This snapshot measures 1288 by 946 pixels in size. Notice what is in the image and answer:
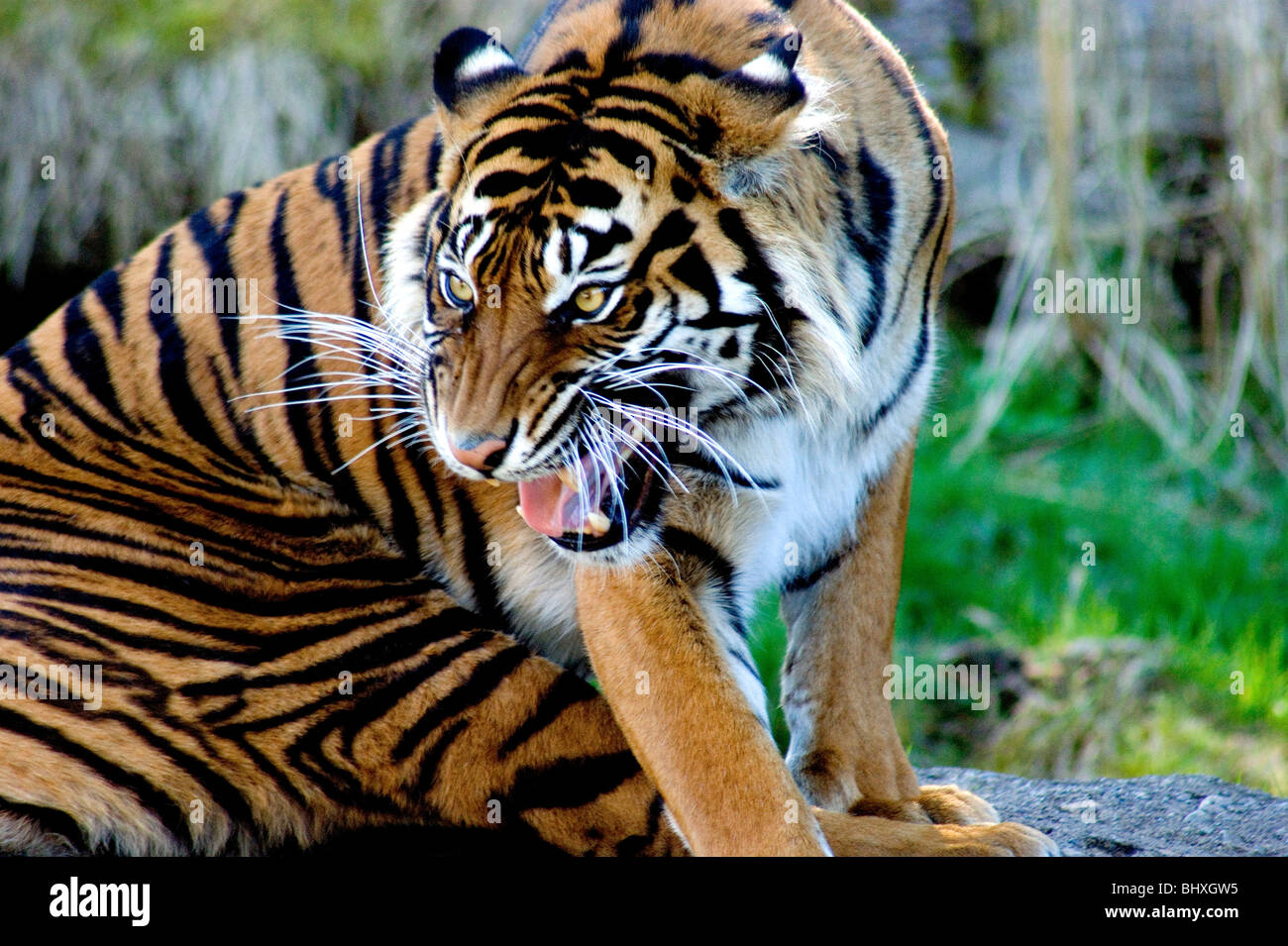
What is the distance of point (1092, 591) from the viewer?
5.72 meters

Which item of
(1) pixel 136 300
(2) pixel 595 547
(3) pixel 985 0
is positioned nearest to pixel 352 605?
(2) pixel 595 547

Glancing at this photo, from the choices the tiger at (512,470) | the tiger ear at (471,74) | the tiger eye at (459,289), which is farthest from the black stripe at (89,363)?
the tiger ear at (471,74)

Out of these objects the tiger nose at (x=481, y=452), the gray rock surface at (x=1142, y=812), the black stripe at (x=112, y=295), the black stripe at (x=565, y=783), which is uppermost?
the black stripe at (x=112, y=295)

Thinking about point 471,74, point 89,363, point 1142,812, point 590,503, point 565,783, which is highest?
point 471,74

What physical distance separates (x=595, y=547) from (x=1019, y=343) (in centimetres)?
456

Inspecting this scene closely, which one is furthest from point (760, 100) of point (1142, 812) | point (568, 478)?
point (1142, 812)

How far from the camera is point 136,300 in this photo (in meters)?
3.18

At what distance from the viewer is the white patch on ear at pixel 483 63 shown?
280 centimetres

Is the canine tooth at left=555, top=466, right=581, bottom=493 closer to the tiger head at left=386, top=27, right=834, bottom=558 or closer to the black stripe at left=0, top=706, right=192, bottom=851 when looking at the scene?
the tiger head at left=386, top=27, right=834, bottom=558

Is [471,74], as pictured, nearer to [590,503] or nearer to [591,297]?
[591,297]

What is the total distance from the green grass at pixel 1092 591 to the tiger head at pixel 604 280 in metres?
1.20

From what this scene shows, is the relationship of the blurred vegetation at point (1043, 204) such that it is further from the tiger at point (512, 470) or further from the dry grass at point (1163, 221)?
the tiger at point (512, 470)

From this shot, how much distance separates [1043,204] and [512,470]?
5.07 m
